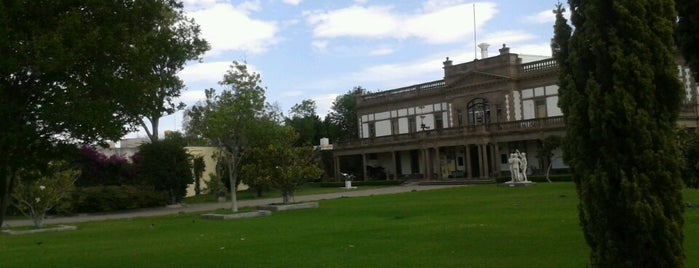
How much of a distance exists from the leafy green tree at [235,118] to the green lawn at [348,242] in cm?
524

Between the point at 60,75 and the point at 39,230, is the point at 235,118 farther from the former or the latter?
the point at 60,75

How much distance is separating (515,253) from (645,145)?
4959 mm

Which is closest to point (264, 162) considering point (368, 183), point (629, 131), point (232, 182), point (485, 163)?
point (232, 182)

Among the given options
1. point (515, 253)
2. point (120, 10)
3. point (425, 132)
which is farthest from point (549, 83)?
point (120, 10)

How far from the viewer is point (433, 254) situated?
38.5 feet

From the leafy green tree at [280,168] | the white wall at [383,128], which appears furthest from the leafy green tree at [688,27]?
the white wall at [383,128]

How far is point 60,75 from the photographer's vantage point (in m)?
8.40

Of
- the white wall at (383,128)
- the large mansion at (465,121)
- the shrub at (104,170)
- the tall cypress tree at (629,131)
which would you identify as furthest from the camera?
the white wall at (383,128)

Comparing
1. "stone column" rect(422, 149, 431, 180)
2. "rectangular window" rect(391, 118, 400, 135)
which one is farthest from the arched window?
"rectangular window" rect(391, 118, 400, 135)

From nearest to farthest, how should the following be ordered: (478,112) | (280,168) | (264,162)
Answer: (280,168)
(264,162)
(478,112)

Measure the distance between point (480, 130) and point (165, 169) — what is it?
22.6 meters

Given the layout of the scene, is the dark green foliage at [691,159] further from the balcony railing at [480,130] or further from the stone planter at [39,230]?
the balcony railing at [480,130]

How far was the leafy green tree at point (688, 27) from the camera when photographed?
412 inches

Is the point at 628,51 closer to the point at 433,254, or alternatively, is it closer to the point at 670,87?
the point at 670,87
